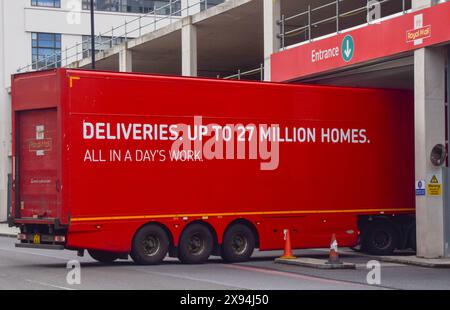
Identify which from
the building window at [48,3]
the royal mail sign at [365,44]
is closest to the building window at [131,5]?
the building window at [48,3]

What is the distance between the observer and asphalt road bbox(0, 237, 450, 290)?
16.8 m

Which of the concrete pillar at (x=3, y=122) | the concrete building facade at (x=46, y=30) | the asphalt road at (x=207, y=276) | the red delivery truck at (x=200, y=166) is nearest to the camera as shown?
the asphalt road at (x=207, y=276)

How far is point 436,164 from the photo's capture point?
2353 cm

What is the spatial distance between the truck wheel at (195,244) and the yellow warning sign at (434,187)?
557cm

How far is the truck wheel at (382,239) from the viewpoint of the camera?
24953mm

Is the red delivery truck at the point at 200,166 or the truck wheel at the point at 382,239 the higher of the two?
the red delivery truck at the point at 200,166

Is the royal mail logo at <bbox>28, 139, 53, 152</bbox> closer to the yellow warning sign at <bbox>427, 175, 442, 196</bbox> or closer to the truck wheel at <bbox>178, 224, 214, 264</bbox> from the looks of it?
the truck wheel at <bbox>178, 224, 214, 264</bbox>

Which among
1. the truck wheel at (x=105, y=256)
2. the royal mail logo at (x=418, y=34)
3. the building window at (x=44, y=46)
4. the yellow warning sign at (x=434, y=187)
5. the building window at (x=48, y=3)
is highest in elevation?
the building window at (x=48, y=3)

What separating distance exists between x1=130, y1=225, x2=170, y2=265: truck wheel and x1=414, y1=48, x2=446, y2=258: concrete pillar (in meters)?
6.39

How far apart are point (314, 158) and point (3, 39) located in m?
38.1

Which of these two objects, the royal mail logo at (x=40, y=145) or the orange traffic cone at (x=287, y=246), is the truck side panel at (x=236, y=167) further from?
the royal mail logo at (x=40, y=145)

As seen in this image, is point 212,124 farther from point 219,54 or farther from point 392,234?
point 219,54
